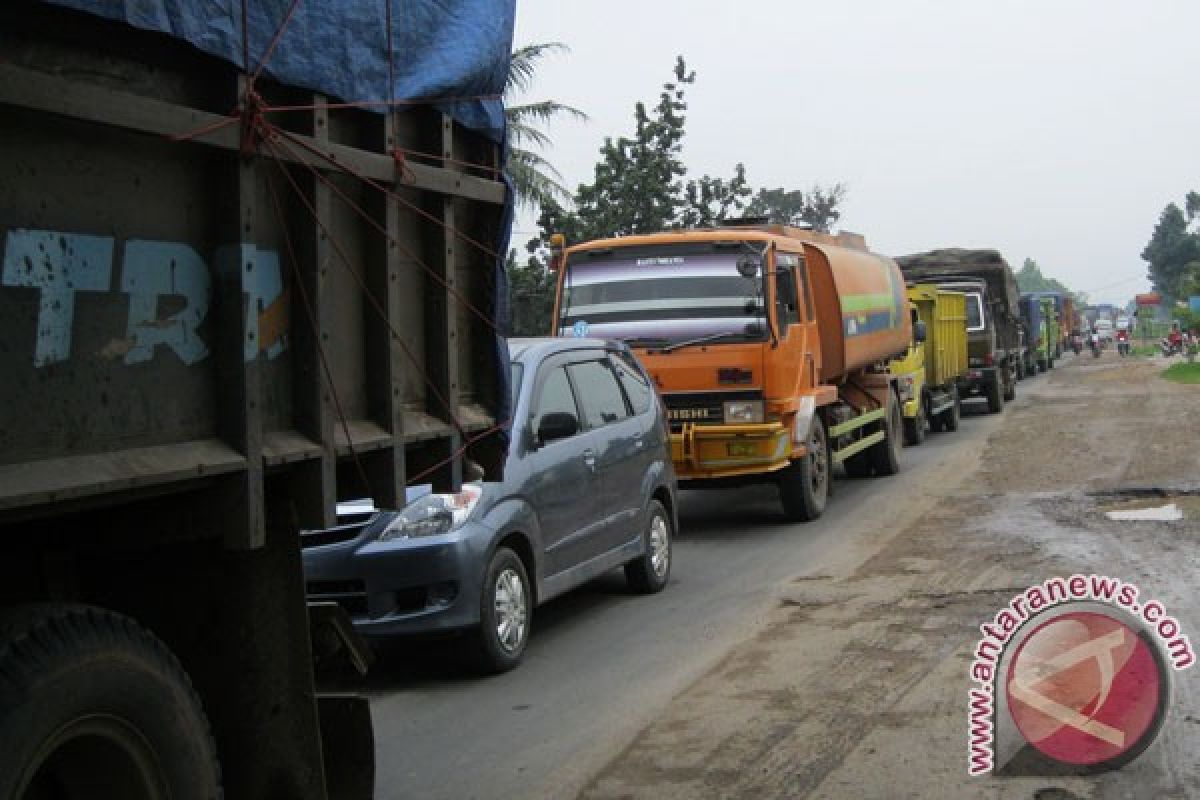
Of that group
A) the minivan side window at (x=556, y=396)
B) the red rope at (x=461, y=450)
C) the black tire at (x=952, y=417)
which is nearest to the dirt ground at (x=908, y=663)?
the red rope at (x=461, y=450)

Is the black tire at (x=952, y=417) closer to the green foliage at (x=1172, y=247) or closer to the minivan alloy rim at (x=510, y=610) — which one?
the minivan alloy rim at (x=510, y=610)

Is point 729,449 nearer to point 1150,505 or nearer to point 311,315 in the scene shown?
point 1150,505

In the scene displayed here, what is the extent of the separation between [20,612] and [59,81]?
112 cm

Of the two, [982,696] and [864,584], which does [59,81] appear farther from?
[864,584]

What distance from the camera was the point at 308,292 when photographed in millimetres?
3607

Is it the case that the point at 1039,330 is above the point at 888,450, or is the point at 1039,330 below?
above

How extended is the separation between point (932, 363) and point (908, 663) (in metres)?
16.3

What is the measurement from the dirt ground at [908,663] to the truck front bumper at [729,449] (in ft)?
3.54

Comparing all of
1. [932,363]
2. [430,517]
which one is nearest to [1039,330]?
[932,363]

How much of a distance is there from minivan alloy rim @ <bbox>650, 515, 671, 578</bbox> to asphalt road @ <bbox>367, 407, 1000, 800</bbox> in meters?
0.22

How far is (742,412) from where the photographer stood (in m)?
11.6

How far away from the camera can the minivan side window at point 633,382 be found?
9.09 m

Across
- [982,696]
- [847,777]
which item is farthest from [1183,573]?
[847,777]

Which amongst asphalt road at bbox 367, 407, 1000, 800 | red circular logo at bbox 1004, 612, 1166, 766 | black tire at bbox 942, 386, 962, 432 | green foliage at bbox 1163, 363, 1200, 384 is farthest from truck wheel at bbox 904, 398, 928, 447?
green foliage at bbox 1163, 363, 1200, 384
